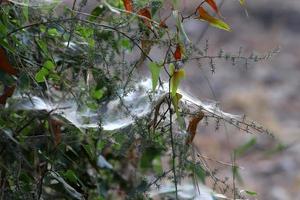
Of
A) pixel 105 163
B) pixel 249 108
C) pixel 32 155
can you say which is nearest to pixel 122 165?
pixel 105 163

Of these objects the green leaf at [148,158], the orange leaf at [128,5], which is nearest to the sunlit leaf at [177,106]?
the orange leaf at [128,5]

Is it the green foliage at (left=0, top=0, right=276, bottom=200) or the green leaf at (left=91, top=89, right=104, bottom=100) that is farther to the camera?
the green leaf at (left=91, top=89, right=104, bottom=100)

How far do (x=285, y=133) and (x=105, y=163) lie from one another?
326cm

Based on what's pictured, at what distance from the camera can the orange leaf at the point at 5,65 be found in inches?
37.5

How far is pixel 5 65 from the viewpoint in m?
0.96

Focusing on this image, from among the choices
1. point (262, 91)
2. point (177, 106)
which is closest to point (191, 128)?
point (177, 106)

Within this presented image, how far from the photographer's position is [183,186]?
1070 millimetres

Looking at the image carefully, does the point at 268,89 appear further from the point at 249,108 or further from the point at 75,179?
the point at 75,179

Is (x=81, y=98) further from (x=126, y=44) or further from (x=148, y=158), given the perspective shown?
(x=148, y=158)

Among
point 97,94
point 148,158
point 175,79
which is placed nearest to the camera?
point 175,79

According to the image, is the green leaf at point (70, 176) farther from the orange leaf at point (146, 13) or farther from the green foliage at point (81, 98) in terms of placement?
the orange leaf at point (146, 13)

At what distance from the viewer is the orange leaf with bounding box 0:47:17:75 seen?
3.13 feet

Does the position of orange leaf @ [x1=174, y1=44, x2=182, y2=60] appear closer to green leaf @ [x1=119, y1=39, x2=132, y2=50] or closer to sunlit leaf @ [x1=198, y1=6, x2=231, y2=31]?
sunlit leaf @ [x1=198, y1=6, x2=231, y2=31]

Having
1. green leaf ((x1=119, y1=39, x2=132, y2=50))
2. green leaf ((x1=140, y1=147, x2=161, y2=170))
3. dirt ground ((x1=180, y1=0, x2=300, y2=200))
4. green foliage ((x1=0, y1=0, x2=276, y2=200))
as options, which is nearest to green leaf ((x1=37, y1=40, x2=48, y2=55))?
green foliage ((x1=0, y1=0, x2=276, y2=200))
